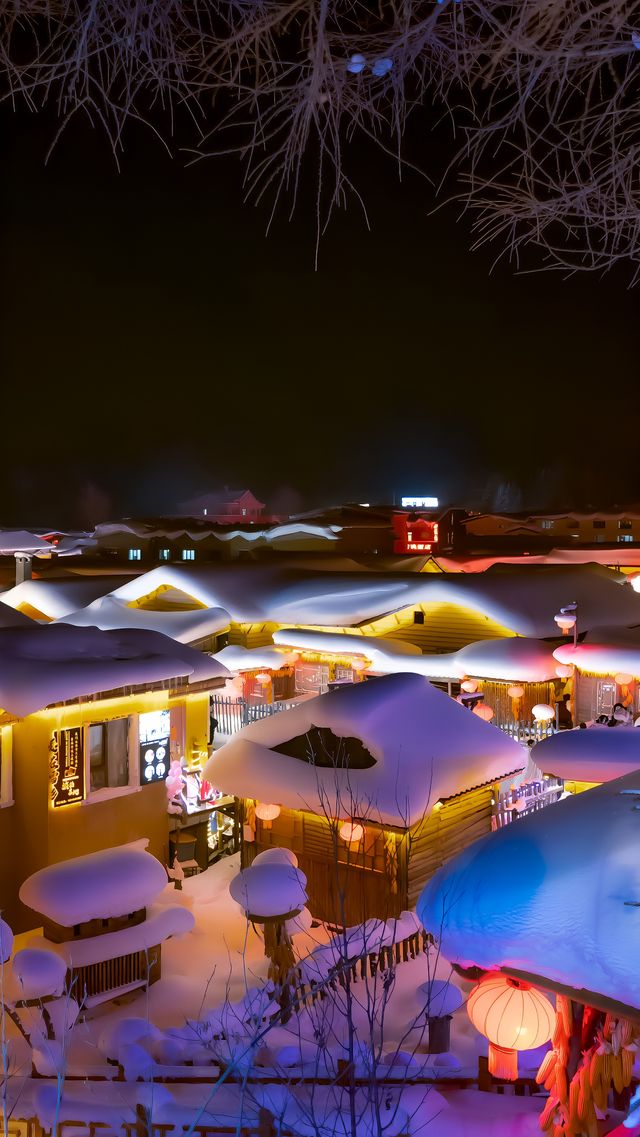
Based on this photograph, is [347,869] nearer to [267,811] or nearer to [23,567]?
[267,811]

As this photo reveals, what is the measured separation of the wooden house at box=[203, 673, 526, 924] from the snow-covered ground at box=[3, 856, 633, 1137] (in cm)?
122

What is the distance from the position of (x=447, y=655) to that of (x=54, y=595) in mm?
14150

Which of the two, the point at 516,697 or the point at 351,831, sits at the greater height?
the point at 516,697

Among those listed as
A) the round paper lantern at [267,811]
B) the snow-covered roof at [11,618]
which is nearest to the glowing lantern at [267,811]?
the round paper lantern at [267,811]

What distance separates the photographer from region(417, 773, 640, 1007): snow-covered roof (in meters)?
4.55

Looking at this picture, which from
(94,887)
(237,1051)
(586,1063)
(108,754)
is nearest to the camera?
(586,1063)

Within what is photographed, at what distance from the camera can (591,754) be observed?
44.2 ft

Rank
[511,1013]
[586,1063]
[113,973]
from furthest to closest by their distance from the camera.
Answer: [113,973], [511,1013], [586,1063]

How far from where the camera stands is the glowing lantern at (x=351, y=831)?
38.6ft

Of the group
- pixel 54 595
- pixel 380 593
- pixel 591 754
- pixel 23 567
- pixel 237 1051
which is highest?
pixel 23 567

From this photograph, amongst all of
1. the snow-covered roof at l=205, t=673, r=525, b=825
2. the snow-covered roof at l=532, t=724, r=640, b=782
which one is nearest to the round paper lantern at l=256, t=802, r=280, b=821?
the snow-covered roof at l=205, t=673, r=525, b=825

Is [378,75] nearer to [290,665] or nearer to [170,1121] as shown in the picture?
[170,1121]

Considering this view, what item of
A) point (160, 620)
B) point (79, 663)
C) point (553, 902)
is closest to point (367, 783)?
point (79, 663)

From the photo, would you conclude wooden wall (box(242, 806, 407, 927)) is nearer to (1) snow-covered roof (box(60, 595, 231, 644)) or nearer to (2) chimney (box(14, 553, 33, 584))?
(1) snow-covered roof (box(60, 595, 231, 644))
